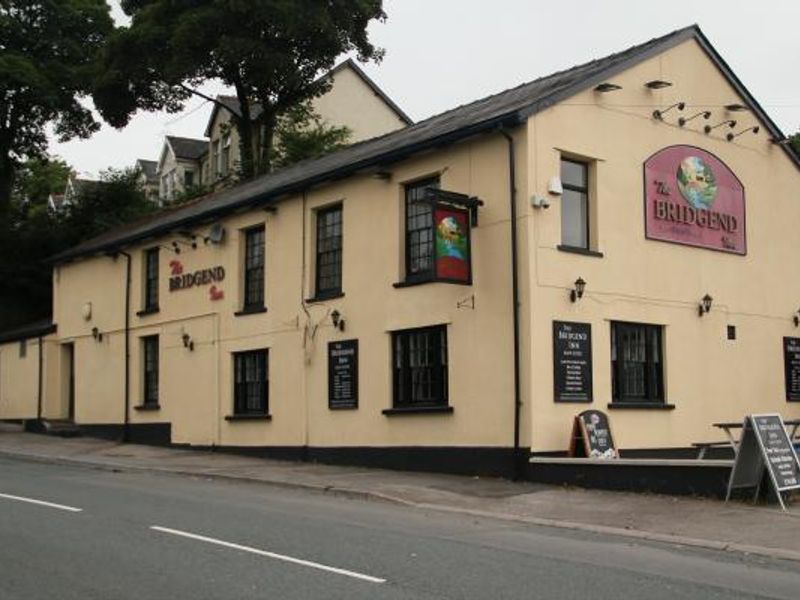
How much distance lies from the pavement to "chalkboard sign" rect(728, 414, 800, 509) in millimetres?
345

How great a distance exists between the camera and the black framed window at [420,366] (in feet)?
56.9

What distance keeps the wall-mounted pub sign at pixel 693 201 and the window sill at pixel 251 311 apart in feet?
27.5

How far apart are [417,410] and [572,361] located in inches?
115

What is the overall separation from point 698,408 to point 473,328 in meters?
4.94

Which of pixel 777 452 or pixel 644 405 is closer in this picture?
pixel 777 452

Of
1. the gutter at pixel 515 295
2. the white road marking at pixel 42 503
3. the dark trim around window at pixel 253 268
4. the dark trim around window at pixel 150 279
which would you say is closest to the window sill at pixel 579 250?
the gutter at pixel 515 295

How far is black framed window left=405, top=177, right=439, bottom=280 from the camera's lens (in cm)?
1786

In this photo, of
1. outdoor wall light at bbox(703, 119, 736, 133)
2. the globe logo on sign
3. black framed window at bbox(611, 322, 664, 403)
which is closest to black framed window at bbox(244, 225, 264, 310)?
black framed window at bbox(611, 322, 664, 403)

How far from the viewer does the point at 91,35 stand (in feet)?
136

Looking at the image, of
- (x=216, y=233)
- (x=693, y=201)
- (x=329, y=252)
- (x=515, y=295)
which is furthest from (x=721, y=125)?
(x=216, y=233)

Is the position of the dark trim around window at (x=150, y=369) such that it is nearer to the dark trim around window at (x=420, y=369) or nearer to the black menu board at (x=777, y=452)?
the dark trim around window at (x=420, y=369)

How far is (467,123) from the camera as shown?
17250 mm

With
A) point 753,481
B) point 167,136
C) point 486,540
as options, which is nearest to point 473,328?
point 753,481

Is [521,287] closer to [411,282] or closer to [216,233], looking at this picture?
[411,282]
